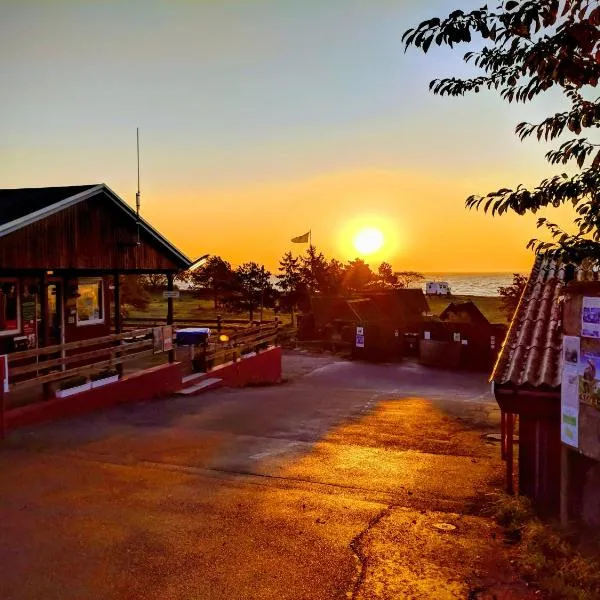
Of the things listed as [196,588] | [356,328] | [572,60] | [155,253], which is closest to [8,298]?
[155,253]

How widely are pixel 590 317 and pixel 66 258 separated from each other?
11445 millimetres

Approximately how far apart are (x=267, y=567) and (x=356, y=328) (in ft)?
77.8

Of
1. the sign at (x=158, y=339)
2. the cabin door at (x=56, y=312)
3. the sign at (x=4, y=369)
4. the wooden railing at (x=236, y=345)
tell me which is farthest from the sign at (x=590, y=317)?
the cabin door at (x=56, y=312)

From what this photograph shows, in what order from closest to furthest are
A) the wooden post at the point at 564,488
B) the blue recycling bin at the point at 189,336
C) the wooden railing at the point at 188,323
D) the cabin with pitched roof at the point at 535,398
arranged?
the wooden post at the point at 564,488 < the cabin with pitched roof at the point at 535,398 < the blue recycling bin at the point at 189,336 < the wooden railing at the point at 188,323

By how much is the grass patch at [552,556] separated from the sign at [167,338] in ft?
32.0

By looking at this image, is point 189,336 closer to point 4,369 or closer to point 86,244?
point 86,244

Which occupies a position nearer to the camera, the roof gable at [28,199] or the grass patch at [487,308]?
the roof gable at [28,199]

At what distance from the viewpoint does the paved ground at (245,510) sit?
16.0ft

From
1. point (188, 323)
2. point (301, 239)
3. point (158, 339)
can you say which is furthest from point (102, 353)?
point (301, 239)

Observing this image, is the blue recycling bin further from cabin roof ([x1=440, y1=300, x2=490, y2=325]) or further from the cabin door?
cabin roof ([x1=440, y1=300, x2=490, y2=325])

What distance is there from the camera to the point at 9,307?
45.1ft

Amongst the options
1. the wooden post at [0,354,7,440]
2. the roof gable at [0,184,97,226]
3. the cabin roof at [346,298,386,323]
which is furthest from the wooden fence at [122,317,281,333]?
the wooden post at [0,354,7,440]

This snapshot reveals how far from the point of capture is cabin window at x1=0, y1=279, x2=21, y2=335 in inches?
530

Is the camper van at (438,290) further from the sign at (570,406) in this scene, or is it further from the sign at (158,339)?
the sign at (570,406)
